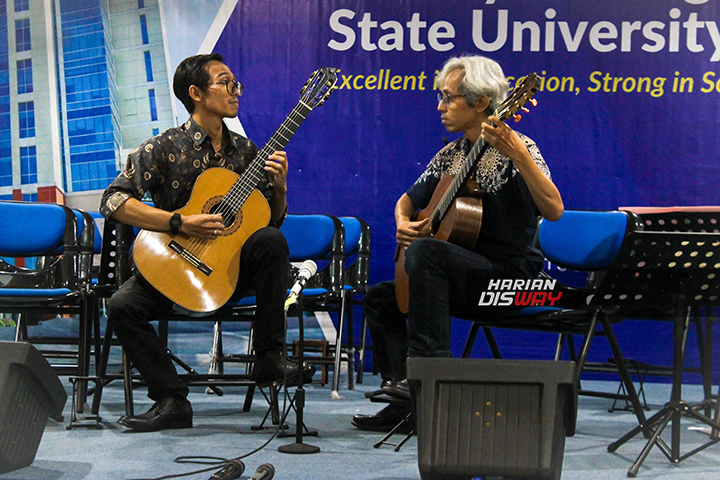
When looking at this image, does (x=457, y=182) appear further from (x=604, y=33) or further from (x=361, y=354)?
(x=604, y=33)

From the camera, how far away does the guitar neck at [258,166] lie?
3.05m

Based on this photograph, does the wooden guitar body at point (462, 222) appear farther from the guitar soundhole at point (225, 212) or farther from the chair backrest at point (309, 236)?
the chair backrest at point (309, 236)

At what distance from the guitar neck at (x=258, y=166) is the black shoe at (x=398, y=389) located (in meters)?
0.96

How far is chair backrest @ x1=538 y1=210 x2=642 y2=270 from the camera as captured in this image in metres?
3.53

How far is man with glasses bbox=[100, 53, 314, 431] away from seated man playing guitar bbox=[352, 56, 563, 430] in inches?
16.5

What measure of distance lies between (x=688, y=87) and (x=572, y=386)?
3.59 metres

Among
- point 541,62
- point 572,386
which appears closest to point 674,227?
point 572,386

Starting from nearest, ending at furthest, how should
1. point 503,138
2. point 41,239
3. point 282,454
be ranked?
point 503,138
point 282,454
point 41,239

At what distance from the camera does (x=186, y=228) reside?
9.66ft

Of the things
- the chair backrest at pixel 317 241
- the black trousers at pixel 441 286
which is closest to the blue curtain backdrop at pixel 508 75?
the chair backrest at pixel 317 241

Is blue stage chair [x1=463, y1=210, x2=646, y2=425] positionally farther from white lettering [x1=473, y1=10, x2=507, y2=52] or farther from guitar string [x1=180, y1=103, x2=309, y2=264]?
white lettering [x1=473, y1=10, x2=507, y2=52]

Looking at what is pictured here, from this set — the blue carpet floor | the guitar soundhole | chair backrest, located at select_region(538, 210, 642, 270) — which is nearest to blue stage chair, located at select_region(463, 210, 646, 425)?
chair backrest, located at select_region(538, 210, 642, 270)

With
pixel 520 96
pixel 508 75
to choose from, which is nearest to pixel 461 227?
pixel 520 96

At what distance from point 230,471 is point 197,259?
3.37 ft
